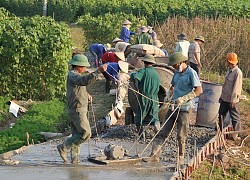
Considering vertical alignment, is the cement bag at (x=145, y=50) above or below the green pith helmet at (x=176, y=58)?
below

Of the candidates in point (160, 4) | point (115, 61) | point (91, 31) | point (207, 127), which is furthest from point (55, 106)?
point (160, 4)

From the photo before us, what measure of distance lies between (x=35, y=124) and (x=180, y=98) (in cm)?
546

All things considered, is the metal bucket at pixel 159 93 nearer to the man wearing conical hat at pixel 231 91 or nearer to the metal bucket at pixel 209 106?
the metal bucket at pixel 209 106

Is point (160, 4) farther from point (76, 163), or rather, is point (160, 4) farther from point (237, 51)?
point (76, 163)

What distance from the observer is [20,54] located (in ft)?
65.8

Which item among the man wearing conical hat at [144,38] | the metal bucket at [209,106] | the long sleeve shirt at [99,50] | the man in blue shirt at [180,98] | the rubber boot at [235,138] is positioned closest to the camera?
the man in blue shirt at [180,98]

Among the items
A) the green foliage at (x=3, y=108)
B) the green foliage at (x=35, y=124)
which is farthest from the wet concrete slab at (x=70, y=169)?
the green foliage at (x=3, y=108)

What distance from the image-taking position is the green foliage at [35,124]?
15081mm

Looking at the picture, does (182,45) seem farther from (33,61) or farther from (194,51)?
(33,61)

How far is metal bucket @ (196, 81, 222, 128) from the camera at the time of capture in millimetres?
16562

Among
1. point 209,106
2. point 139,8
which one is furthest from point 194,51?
point 139,8

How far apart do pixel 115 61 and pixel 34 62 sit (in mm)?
2422

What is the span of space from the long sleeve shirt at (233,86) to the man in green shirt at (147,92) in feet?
5.30

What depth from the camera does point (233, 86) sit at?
15.4 meters
